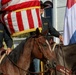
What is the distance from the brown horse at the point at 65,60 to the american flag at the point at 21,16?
567 millimetres

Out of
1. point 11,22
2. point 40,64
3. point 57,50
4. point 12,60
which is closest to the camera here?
point 12,60

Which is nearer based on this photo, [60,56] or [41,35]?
[41,35]

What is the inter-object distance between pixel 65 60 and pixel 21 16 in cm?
114

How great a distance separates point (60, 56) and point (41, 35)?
0.88 meters

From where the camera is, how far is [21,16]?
6352 mm

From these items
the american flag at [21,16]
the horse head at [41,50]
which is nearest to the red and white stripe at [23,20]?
the american flag at [21,16]

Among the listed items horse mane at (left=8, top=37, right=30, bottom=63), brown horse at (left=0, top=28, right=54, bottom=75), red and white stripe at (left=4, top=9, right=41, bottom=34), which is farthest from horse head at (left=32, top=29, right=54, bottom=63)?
Result: red and white stripe at (left=4, top=9, right=41, bottom=34)

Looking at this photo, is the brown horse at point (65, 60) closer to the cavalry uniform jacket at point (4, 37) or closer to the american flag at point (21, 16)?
the american flag at point (21, 16)

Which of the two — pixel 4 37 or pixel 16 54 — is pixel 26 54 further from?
pixel 4 37

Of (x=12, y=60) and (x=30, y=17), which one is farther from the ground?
(x=30, y=17)

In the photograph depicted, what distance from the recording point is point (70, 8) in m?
8.05

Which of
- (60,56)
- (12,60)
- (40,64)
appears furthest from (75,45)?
(12,60)

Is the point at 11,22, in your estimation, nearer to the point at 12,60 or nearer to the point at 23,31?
the point at 23,31

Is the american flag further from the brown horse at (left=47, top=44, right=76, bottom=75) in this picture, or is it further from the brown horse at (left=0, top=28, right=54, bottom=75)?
the brown horse at (left=47, top=44, right=76, bottom=75)
